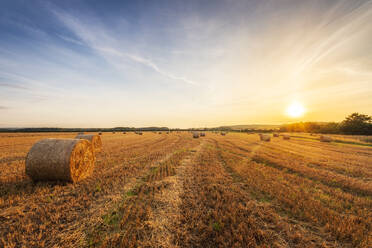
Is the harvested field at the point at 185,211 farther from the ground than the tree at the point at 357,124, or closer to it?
closer to it

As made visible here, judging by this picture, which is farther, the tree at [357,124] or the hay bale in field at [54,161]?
the tree at [357,124]

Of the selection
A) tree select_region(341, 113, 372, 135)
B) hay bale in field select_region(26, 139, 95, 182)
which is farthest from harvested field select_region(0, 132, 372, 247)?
tree select_region(341, 113, 372, 135)

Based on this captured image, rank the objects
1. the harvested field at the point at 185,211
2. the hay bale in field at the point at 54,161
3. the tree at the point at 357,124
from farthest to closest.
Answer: the tree at the point at 357,124, the hay bale in field at the point at 54,161, the harvested field at the point at 185,211

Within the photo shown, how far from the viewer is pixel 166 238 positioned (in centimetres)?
359

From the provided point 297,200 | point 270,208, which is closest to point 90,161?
point 270,208

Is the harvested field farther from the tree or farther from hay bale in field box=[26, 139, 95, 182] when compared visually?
the tree

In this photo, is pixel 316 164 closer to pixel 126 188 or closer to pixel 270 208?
pixel 270 208

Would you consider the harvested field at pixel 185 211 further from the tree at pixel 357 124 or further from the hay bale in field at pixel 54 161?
the tree at pixel 357 124

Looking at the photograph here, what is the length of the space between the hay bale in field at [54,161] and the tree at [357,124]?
76765mm

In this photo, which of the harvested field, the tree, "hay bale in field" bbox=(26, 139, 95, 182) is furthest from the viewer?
the tree

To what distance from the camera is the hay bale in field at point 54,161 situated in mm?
6602

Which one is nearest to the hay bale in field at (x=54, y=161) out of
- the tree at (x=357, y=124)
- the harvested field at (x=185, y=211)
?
the harvested field at (x=185, y=211)

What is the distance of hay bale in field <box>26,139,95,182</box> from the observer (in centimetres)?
660

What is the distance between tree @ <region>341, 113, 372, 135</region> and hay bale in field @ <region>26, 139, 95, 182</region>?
76.8 meters
